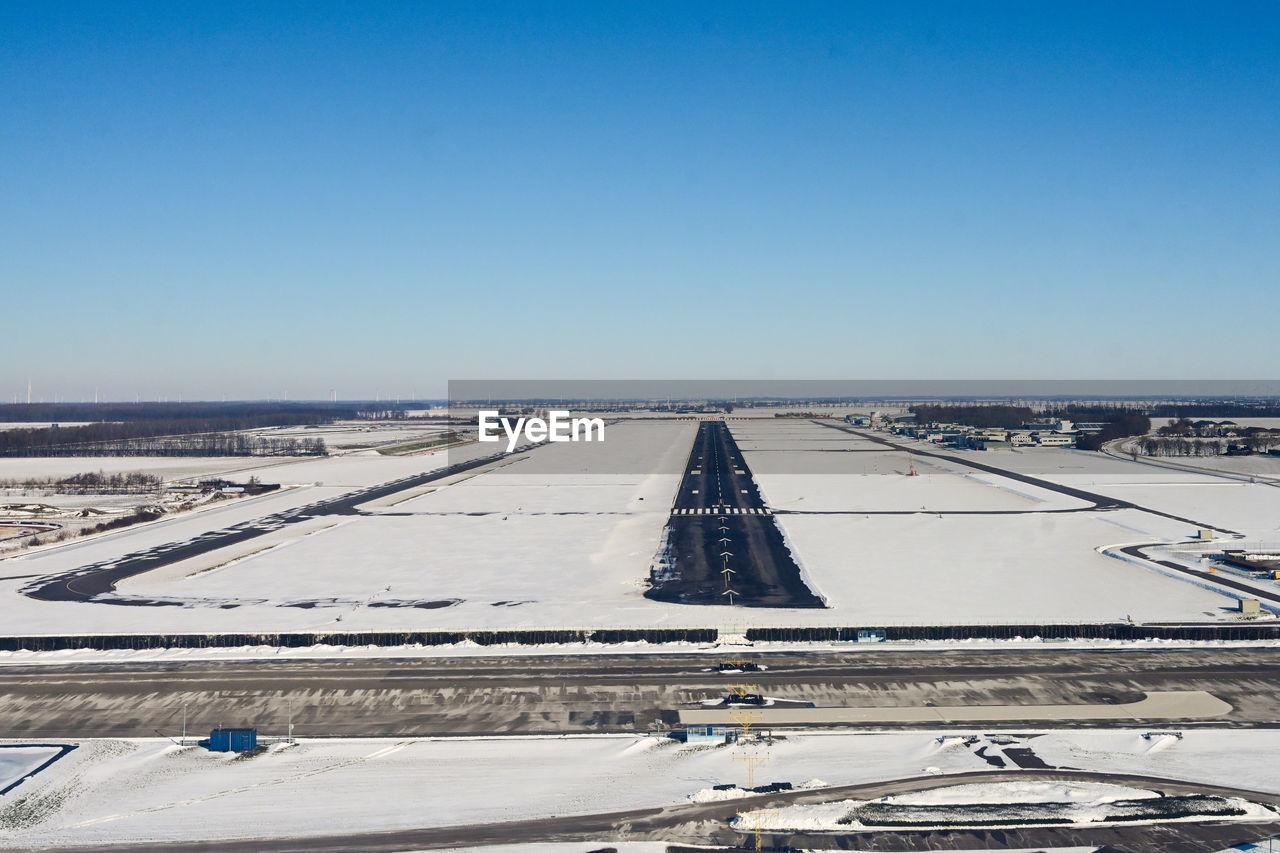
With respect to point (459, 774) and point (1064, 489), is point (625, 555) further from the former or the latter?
point (1064, 489)

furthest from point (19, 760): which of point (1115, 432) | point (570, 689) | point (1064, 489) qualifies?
point (1115, 432)

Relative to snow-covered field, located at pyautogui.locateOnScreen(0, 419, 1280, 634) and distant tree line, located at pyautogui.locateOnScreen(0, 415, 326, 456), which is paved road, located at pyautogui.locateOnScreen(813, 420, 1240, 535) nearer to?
snow-covered field, located at pyautogui.locateOnScreen(0, 419, 1280, 634)

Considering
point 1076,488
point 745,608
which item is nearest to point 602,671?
point 745,608

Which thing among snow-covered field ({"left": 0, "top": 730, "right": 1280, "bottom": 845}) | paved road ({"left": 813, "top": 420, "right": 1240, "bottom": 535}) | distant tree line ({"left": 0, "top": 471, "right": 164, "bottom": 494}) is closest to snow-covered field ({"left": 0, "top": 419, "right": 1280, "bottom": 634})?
paved road ({"left": 813, "top": 420, "right": 1240, "bottom": 535})

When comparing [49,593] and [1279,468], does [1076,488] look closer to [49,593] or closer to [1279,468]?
[1279,468]

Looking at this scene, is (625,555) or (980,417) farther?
(980,417)
